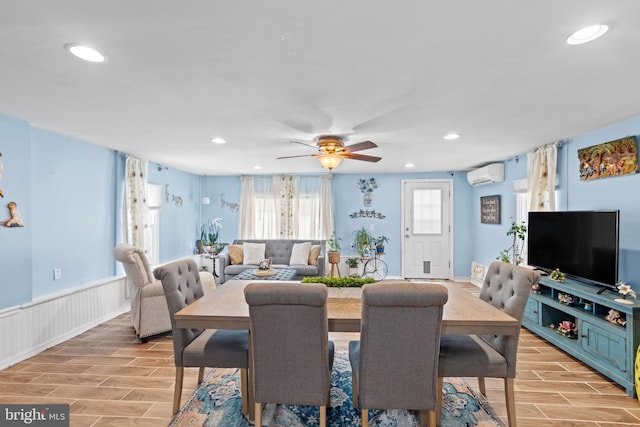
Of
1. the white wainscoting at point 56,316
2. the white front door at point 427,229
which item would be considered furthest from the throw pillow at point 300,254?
the white wainscoting at point 56,316

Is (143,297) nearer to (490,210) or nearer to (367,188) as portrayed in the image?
(367,188)

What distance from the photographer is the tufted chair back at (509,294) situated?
2.12 m

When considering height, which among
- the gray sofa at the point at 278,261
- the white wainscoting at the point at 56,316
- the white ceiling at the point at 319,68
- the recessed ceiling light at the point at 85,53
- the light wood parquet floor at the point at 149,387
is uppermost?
the white ceiling at the point at 319,68

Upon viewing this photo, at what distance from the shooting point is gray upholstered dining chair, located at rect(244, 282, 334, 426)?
1.78 metres

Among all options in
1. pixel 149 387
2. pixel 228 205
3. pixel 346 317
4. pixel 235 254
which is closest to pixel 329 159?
pixel 346 317

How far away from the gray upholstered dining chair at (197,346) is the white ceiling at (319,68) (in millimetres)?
1314

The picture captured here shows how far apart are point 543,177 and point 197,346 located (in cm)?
412

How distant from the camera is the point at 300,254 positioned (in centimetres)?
613

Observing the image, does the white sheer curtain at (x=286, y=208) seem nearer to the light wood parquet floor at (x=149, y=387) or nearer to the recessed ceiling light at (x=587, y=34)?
the light wood parquet floor at (x=149, y=387)

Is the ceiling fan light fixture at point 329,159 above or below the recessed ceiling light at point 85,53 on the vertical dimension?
below

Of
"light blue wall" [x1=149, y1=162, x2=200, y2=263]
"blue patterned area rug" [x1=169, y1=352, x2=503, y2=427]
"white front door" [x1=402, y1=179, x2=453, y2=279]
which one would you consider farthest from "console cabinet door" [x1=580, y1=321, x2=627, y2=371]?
"light blue wall" [x1=149, y1=162, x2=200, y2=263]

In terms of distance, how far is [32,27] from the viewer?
1.56 metres

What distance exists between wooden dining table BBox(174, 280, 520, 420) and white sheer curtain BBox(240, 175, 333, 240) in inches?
180

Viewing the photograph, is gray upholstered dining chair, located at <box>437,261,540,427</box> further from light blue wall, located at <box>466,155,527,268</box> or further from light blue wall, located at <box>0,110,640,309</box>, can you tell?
light blue wall, located at <box>466,155,527,268</box>
